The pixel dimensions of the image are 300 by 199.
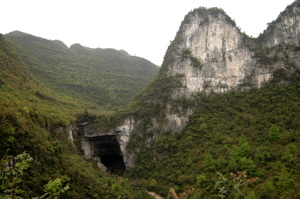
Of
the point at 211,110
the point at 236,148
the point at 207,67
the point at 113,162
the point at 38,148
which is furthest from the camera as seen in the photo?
the point at 113,162

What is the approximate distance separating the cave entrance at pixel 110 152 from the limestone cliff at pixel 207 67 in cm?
247

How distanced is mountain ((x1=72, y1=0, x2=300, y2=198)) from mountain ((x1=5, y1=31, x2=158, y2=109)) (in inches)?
567

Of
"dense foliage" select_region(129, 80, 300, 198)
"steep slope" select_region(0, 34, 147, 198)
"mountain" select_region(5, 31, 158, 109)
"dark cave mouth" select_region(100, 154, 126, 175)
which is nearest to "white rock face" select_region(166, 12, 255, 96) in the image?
"dense foliage" select_region(129, 80, 300, 198)

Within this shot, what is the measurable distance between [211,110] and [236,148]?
13405mm

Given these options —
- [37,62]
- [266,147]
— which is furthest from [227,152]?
[37,62]

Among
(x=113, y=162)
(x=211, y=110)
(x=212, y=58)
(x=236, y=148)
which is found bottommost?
(x=113, y=162)

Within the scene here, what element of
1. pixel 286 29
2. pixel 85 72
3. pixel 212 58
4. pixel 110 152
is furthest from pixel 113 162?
pixel 286 29

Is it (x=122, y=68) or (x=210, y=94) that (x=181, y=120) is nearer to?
(x=210, y=94)

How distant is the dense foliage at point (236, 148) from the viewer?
19453mm

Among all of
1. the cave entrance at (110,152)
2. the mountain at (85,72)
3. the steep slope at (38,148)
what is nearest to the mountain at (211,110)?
the cave entrance at (110,152)

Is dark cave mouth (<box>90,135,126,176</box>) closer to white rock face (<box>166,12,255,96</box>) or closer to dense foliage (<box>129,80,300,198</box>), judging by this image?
dense foliage (<box>129,80,300,198</box>)

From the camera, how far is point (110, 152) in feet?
135

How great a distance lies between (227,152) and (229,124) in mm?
7246

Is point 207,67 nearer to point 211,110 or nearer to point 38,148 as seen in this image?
point 211,110
